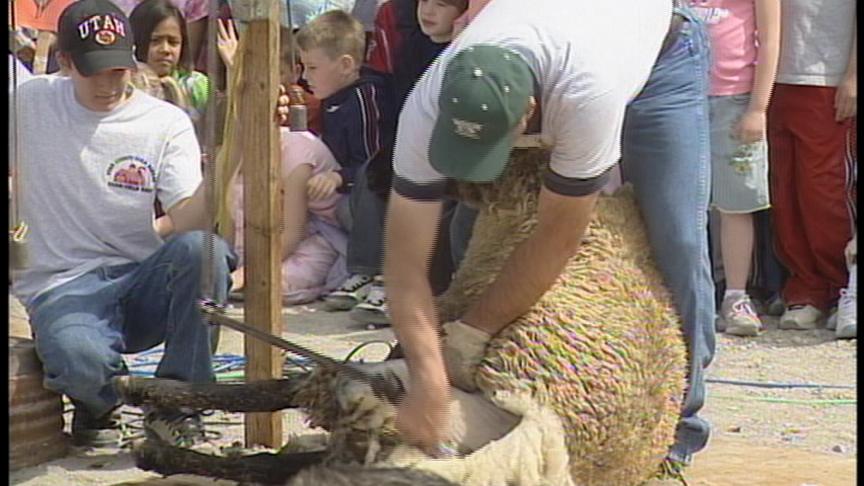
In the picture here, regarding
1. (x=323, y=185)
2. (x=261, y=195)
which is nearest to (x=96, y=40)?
(x=261, y=195)

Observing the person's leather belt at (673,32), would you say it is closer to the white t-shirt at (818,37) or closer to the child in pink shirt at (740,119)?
the child in pink shirt at (740,119)

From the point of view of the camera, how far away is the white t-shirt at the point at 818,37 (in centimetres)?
572

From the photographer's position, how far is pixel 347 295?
582 cm

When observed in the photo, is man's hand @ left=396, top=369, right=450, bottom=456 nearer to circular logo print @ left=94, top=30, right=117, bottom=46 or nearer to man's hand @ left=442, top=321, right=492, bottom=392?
man's hand @ left=442, top=321, right=492, bottom=392

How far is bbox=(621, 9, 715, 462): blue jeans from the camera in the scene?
3570mm

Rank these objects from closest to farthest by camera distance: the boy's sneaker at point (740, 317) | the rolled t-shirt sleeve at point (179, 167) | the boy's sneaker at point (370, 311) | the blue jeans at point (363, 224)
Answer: the blue jeans at point (363, 224) → the rolled t-shirt sleeve at point (179, 167) → the boy's sneaker at point (370, 311) → the boy's sneaker at point (740, 317)

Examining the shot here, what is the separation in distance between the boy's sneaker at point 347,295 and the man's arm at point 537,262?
95.5 inches

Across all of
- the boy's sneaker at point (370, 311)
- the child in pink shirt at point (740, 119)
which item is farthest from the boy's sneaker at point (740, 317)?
the boy's sneaker at point (370, 311)

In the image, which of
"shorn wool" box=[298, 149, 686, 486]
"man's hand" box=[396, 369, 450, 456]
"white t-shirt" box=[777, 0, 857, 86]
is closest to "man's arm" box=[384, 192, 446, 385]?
"man's hand" box=[396, 369, 450, 456]

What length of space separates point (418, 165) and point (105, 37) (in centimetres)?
151

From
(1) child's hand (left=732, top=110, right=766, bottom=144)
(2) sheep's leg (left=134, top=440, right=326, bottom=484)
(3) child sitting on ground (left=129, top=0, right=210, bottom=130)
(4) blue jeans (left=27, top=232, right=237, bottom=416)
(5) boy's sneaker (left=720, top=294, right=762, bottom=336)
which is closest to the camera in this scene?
(2) sheep's leg (left=134, top=440, right=326, bottom=484)

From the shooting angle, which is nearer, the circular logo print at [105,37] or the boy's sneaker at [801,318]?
the circular logo print at [105,37]

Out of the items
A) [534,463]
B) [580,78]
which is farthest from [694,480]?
[580,78]

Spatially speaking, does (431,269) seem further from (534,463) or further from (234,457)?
(234,457)
